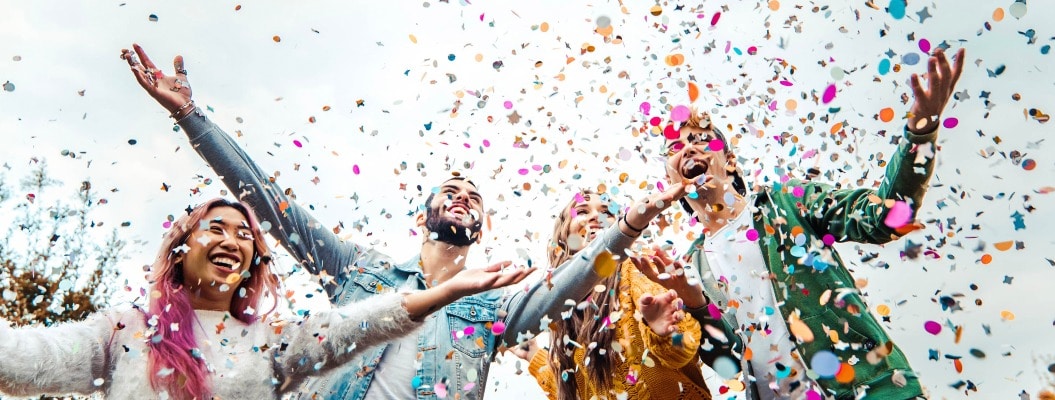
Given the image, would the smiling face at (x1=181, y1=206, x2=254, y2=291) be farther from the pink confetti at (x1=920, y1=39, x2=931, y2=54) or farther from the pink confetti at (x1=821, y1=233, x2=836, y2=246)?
the pink confetti at (x1=920, y1=39, x2=931, y2=54)

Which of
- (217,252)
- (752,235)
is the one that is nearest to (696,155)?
(752,235)

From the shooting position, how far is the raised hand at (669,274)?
324cm

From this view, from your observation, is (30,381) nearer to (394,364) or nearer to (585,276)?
(394,364)

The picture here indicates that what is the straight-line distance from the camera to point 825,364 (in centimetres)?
290

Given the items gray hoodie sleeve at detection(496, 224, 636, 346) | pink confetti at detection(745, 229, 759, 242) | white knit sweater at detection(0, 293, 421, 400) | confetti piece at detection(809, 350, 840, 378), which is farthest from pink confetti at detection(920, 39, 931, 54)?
white knit sweater at detection(0, 293, 421, 400)

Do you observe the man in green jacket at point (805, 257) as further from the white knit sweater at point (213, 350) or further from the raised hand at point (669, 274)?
the white knit sweater at point (213, 350)

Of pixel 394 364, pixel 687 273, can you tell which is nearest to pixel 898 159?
pixel 687 273

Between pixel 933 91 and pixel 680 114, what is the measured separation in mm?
1210

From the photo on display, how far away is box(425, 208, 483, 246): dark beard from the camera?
379cm

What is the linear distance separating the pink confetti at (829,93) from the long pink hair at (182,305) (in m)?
2.55

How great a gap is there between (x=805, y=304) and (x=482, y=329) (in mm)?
1441

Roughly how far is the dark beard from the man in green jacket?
1.04 meters

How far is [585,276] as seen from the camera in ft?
10.4

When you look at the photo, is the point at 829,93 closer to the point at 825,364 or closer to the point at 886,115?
the point at 886,115
